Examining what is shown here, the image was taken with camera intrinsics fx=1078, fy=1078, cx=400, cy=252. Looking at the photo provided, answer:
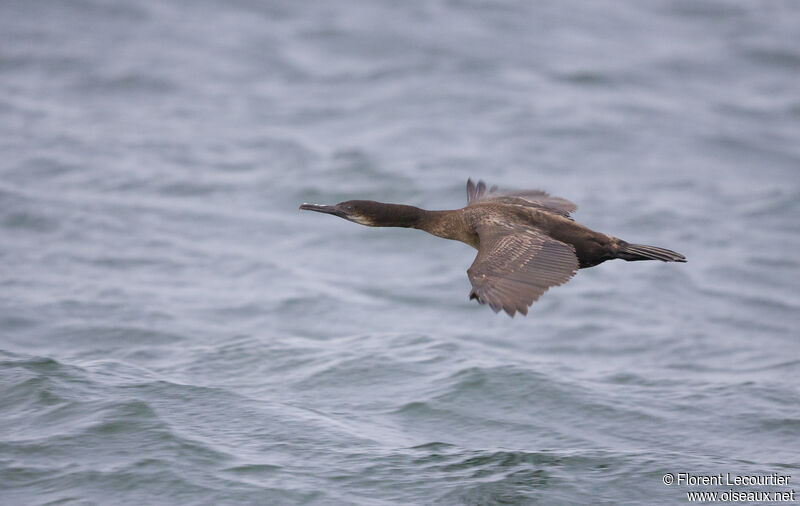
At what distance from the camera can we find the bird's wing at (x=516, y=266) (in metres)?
6.20

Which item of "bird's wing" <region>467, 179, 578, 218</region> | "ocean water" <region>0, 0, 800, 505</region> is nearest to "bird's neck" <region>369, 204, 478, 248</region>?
"bird's wing" <region>467, 179, 578, 218</region>

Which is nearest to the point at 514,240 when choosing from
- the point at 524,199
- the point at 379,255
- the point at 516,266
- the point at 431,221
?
the point at 516,266

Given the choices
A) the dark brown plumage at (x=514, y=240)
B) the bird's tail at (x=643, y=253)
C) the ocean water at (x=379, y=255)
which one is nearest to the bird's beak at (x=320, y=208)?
the dark brown plumage at (x=514, y=240)

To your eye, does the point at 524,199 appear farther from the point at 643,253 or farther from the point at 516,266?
the point at 516,266

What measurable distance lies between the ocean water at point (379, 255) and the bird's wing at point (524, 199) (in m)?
1.40

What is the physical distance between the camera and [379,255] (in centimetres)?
1159

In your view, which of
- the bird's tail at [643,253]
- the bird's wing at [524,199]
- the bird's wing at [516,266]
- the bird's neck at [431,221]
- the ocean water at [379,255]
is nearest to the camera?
the bird's wing at [516,266]

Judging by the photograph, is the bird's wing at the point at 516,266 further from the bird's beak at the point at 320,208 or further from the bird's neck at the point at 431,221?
the bird's beak at the point at 320,208

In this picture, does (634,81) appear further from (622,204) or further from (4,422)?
(4,422)

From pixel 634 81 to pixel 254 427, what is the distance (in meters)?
9.71

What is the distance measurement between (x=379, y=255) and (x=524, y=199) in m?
3.51

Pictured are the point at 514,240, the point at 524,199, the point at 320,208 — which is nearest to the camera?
the point at 514,240

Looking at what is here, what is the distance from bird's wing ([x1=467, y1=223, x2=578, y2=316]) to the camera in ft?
20.3

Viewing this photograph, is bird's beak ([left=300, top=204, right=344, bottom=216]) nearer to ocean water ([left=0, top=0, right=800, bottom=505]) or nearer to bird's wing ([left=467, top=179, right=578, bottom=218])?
bird's wing ([left=467, top=179, right=578, bottom=218])
